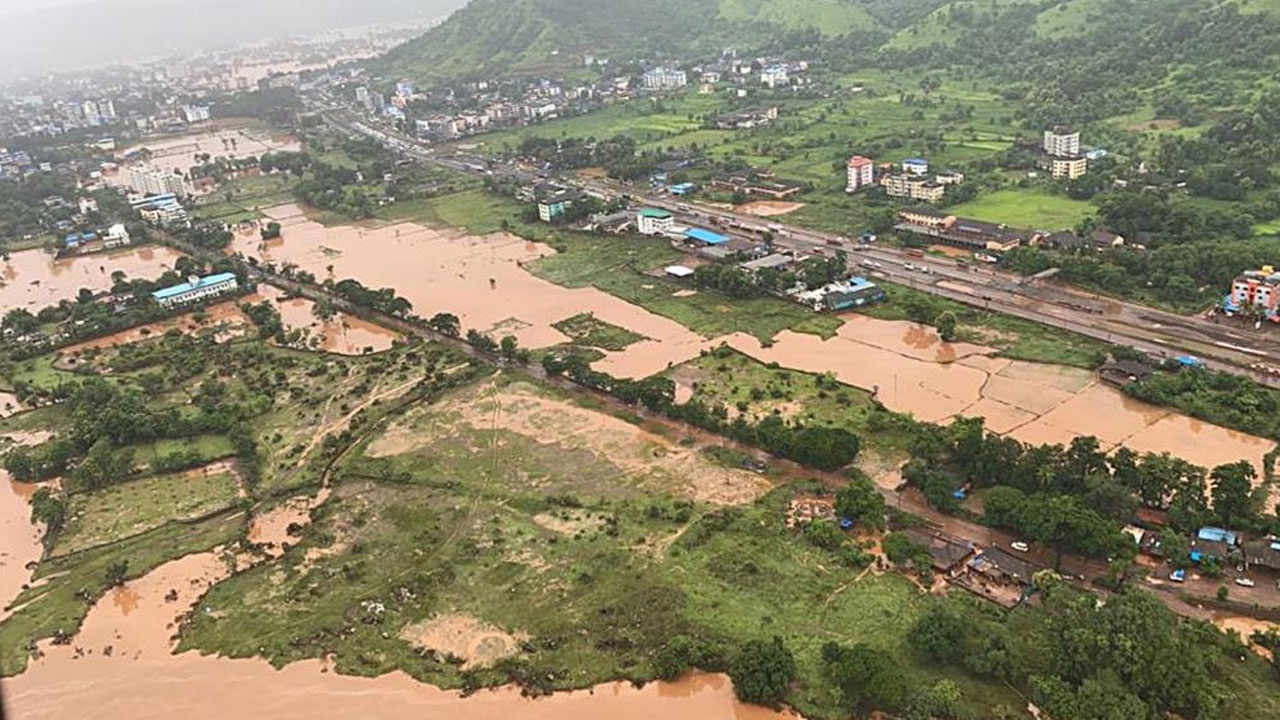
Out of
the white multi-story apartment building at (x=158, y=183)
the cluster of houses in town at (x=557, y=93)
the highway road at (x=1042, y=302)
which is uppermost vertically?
the cluster of houses in town at (x=557, y=93)

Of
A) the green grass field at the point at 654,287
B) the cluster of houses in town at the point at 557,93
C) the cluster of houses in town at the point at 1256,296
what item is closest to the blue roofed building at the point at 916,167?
the green grass field at the point at 654,287

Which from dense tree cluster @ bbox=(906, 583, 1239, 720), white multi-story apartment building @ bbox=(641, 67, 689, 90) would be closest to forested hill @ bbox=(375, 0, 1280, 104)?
white multi-story apartment building @ bbox=(641, 67, 689, 90)

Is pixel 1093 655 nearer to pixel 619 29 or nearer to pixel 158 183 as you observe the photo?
pixel 158 183

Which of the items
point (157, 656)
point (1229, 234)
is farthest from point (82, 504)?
point (1229, 234)

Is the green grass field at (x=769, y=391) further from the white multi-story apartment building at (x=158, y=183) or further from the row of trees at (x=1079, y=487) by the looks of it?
the white multi-story apartment building at (x=158, y=183)

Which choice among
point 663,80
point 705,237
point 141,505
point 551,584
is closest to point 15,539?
point 141,505

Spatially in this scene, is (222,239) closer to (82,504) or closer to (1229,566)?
(82,504)

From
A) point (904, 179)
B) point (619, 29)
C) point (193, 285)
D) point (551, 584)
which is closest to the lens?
point (551, 584)

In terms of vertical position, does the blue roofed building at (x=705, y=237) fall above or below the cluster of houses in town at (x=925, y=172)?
below
